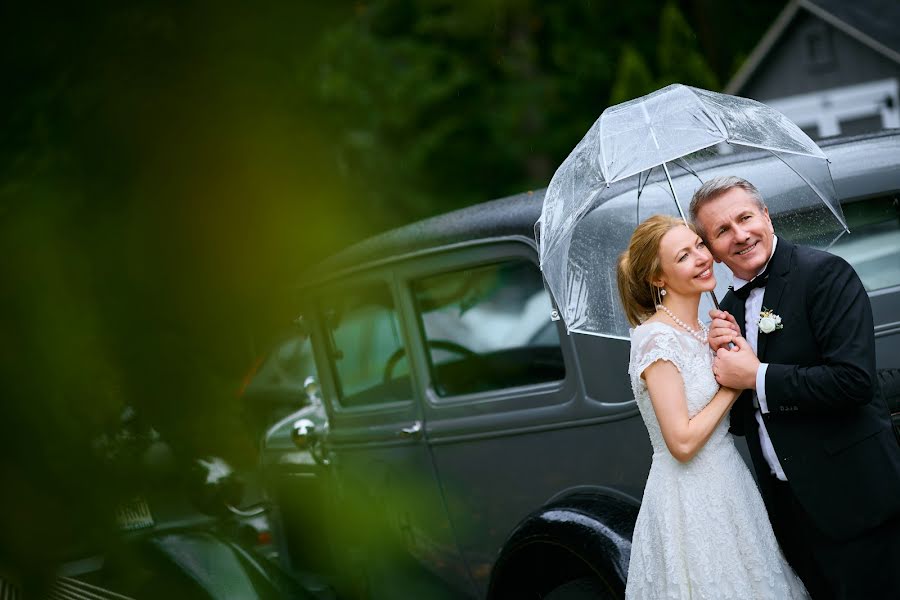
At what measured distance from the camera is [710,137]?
224 cm

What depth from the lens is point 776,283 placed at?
2.11 metres

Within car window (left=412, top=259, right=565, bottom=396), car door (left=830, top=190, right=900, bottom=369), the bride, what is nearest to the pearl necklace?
the bride

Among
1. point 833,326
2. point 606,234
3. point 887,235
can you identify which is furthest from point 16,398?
point 887,235

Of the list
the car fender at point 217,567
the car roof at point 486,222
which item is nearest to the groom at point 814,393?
the car roof at point 486,222

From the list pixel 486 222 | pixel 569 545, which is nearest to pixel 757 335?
pixel 569 545

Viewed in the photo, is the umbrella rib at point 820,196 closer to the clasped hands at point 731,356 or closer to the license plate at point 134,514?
the clasped hands at point 731,356

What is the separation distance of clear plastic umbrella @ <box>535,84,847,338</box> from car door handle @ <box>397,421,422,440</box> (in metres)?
1.09

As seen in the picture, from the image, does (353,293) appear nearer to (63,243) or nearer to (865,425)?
(865,425)

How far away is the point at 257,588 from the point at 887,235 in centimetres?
202

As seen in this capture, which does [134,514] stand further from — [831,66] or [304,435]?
[831,66]

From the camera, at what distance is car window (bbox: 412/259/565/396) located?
3.27 metres

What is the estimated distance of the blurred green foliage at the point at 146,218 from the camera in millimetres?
1011

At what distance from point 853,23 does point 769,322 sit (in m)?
15.4

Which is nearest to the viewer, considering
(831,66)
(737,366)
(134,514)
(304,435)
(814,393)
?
(134,514)
